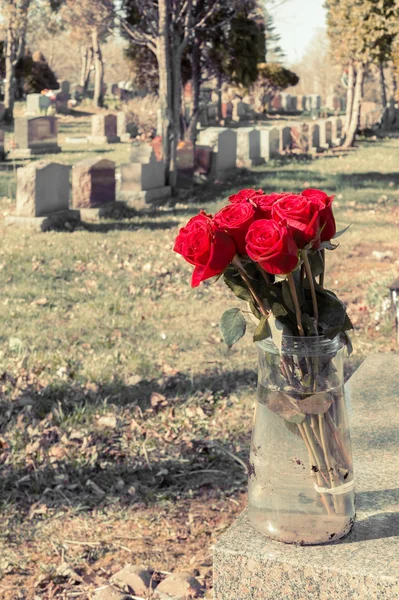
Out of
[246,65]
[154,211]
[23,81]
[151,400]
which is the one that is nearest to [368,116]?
[246,65]

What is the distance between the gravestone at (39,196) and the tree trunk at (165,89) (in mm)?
3093

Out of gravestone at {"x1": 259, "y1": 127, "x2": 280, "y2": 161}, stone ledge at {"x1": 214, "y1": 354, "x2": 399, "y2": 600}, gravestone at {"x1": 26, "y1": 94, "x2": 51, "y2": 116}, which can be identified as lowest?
stone ledge at {"x1": 214, "y1": 354, "x2": 399, "y2": 600}

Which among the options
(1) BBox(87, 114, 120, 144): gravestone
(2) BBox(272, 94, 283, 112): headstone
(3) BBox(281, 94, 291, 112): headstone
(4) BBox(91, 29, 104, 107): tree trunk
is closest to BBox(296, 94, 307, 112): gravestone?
(3) BBox(281, 94, 291, 112): headstone

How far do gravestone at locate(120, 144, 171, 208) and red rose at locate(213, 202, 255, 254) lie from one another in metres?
10.2

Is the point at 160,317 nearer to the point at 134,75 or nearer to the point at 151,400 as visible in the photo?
the point at 151,400

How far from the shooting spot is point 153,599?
278 cm

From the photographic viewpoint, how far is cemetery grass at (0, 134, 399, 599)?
3.20 m

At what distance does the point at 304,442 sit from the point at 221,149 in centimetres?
1388

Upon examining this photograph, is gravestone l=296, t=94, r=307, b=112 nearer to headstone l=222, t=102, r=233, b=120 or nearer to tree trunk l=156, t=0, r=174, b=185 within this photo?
headstone l=222, t=102, r=233, b=120

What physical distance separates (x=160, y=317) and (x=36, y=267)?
1.87m

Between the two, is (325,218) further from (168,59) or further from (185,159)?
(185,159)

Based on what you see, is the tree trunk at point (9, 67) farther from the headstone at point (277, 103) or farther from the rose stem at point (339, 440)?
the rose stem at point (339, 440)

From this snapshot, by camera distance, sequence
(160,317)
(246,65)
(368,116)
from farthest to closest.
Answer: (368,116), (246,65), (160,317)

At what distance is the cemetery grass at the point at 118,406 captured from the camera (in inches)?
126
